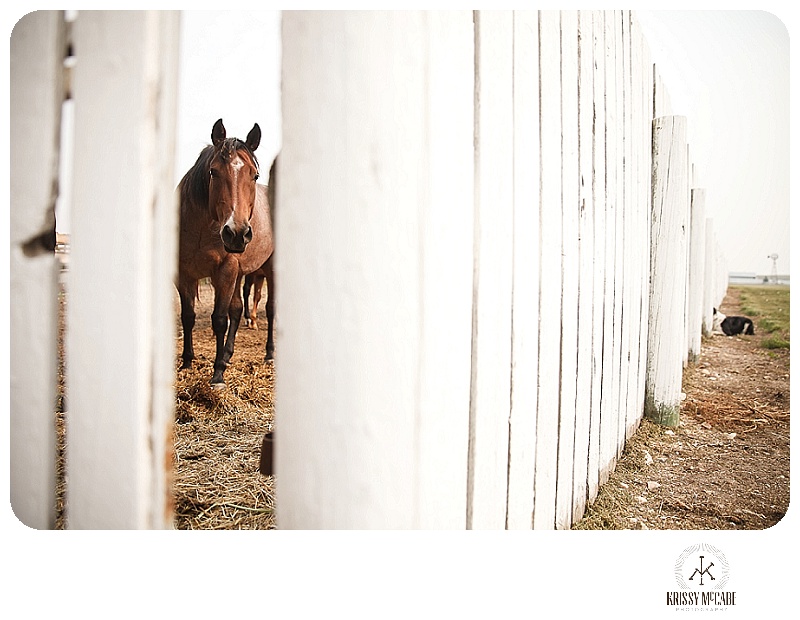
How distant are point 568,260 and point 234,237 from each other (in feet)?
6.25

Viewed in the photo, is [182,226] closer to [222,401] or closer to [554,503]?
[222,401]

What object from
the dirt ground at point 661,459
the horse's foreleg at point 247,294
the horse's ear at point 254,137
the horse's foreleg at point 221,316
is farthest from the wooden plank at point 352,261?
the horse's foreleg at point 247,294

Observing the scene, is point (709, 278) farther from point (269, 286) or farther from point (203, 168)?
point (203, 168)

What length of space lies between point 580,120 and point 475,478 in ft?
3.31

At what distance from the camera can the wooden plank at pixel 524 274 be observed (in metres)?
1.13

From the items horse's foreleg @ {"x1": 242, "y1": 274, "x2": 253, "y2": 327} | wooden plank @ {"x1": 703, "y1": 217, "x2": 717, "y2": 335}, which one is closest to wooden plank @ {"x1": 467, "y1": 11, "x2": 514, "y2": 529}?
horse's foreleg @ {"x1": 242, "y1": 274, "x2": 253, "y2": 327}

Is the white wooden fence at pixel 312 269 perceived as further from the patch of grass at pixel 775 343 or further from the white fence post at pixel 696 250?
the white fence post at pixel 696 250

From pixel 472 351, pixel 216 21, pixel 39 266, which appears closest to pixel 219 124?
pixel 216 21

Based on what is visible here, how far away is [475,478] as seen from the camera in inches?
39.4

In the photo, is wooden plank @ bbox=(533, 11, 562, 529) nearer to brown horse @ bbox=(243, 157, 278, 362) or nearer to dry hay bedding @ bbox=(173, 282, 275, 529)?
dry hay bedding @ bbox=(173, 282, 275, 529)

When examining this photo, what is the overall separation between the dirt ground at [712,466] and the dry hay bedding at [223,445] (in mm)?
1137

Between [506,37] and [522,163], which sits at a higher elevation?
[506,37]

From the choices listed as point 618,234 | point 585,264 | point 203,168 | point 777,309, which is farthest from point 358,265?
point 203,168

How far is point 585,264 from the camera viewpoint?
5.09 ft
